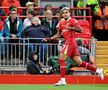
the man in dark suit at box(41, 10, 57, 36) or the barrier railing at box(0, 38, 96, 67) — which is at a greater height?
the man in dark suit at box(41, 10, 57, 36)

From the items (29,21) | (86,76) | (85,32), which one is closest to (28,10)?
(29,21)

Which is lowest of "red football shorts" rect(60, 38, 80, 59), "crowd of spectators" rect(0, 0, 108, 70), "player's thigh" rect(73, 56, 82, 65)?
"player's thigh" rect(73, 56, 82, 65)

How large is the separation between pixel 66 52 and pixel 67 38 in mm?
357

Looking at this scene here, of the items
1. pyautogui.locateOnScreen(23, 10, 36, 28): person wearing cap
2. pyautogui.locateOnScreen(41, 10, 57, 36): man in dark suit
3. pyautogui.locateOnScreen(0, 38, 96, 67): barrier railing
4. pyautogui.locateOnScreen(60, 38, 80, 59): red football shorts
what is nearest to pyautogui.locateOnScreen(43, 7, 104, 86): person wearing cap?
pyautogui.locateOnScreen(60, 38, 80, 59): red football shorts

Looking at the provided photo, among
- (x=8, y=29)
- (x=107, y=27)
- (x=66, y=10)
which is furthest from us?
(x=107, y=27)

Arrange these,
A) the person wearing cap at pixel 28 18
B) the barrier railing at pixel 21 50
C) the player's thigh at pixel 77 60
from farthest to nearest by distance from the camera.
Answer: the person wearing cap at pixel 28 18
the barrier railing at pixel 21 50
the player's thigh at pixel 77 60

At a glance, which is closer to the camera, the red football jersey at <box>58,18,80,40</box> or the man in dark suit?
the red football jersey at <box>58,18,80,40</box>

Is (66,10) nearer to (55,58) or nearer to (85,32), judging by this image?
(55,58)

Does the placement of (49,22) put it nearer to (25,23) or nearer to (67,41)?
(25,23)

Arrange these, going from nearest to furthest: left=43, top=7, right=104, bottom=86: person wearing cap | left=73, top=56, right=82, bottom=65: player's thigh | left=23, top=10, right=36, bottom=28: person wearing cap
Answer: left=43, top=7, right=104, bottom=86: person wearing cap
left=73, top=56, right=82, bottom=65: player's thigh
left=23, top=10, right=36, bottom=28: person wearing cap

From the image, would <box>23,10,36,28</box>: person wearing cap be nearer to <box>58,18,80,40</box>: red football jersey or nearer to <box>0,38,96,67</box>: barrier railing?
<box>0,38,96,67</box>: barrier railing

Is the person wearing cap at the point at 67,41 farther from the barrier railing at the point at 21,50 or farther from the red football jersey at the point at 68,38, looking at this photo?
the barrier railing at the point at 21,50

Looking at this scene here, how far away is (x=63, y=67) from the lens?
13773mm

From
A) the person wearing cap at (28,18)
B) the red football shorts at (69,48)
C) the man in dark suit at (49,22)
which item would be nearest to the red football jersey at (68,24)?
the red football shorts at (69,48)
